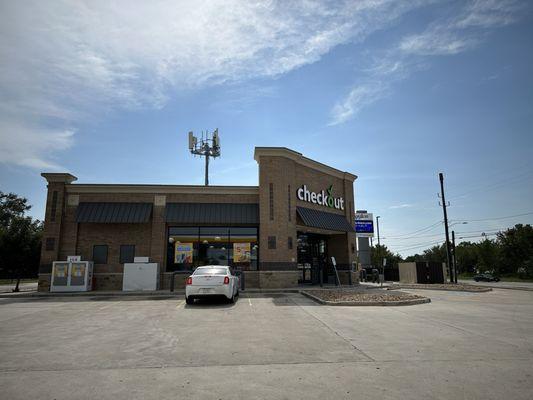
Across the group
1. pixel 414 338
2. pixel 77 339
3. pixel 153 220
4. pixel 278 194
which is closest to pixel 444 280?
pixel 278 194

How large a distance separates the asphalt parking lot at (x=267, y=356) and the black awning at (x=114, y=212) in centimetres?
1188

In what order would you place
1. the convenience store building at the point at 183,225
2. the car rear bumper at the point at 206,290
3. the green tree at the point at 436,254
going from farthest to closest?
the green tree at the point at 436,254, the convenience store building at the point at 183,225, the car rear bumper at the point at 206,290

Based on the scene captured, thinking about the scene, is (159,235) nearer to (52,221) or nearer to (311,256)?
(52,221)

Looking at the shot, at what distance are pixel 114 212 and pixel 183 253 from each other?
4926 mm

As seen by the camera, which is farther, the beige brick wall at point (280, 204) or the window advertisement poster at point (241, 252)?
the window advertisement poster at point (241, 252)

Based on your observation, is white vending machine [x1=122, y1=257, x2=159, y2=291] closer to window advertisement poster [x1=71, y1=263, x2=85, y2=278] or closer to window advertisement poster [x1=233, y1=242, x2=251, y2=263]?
window advertisement poster [x1=71, y1=263, x2=85, y2=278]

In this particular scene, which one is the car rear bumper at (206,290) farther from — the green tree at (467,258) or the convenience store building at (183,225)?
the green tree at (467,258)

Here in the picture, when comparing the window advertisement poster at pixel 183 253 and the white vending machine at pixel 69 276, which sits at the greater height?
the window advertisement poster at pixel 183 253

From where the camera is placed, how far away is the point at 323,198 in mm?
27109

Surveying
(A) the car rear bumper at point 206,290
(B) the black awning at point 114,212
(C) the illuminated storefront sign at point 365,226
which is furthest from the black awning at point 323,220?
(C) the illuminated storefront sign at point 365,226

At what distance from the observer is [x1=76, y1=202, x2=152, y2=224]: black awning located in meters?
23.2

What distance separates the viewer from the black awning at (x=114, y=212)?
23.2m

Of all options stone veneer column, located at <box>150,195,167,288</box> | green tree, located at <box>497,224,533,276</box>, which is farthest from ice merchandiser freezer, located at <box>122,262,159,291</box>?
green tree, located at <box>497,224,533,276</box>

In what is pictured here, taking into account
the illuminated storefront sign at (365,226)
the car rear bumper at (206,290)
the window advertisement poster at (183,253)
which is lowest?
the car rear bumper at (206,290)
